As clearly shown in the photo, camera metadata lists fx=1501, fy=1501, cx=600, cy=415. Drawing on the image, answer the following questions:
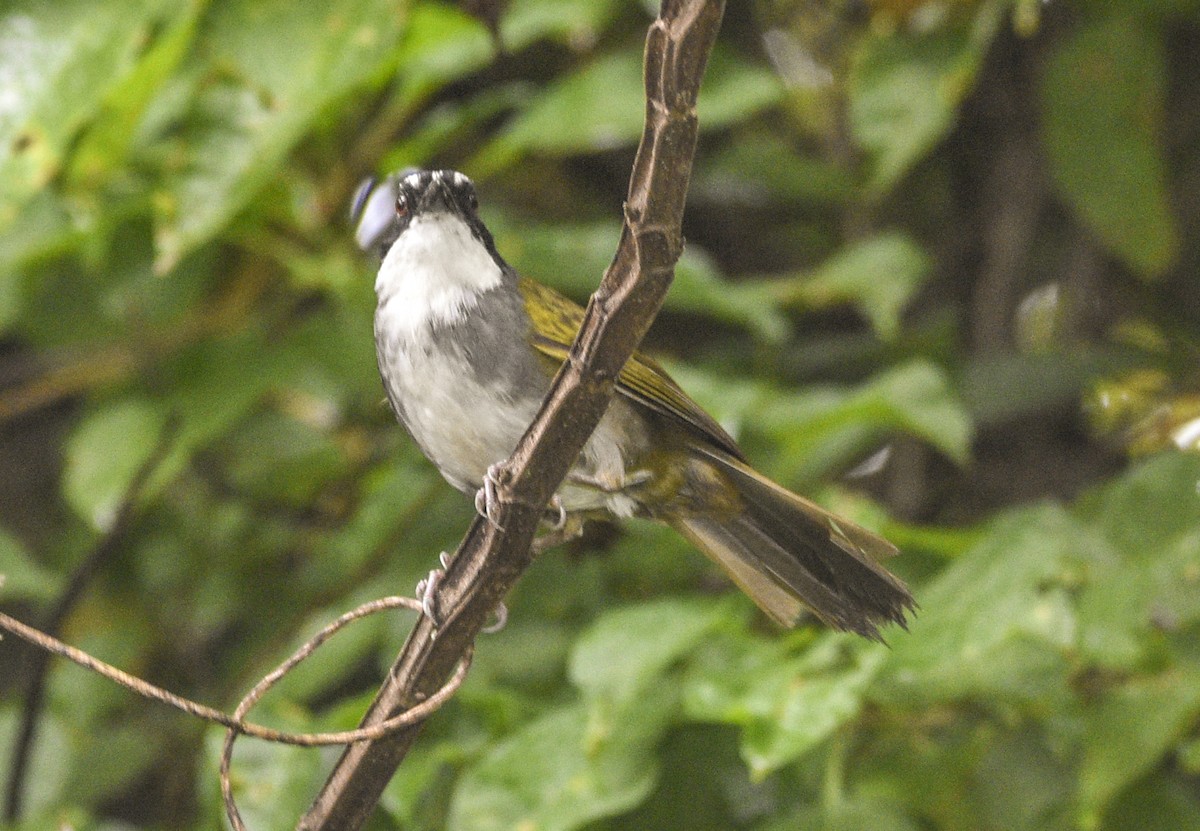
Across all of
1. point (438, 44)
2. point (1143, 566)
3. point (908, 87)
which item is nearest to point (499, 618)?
point (1143, 566)

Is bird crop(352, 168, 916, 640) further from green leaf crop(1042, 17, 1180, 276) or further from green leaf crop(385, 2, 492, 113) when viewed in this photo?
green leaf crop(1042, 17, 1180, 276)

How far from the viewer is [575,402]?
1.44 m

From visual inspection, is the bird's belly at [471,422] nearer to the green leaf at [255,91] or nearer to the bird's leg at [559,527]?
the bird's leg at [559,527]

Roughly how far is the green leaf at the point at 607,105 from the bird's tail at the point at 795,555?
1.07 metres

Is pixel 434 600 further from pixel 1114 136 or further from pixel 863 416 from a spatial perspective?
pixel 1114 136

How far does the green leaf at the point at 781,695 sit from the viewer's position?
2.24m

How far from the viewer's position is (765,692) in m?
2.33

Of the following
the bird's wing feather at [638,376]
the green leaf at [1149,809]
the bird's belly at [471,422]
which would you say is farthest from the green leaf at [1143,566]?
the bird's belly at [471,422]

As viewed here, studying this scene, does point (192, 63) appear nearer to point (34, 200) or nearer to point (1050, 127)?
point (34, 200)

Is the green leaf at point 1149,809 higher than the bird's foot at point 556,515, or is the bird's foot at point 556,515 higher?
the bird's foot at point 556,515

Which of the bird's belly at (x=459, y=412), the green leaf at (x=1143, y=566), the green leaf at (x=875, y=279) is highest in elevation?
the bird's belly at (x=459, y=412)

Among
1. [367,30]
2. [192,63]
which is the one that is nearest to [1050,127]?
[367,30]

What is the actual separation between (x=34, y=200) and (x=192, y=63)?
1.67ft

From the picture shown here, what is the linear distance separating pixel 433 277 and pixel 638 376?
12.4 inches
